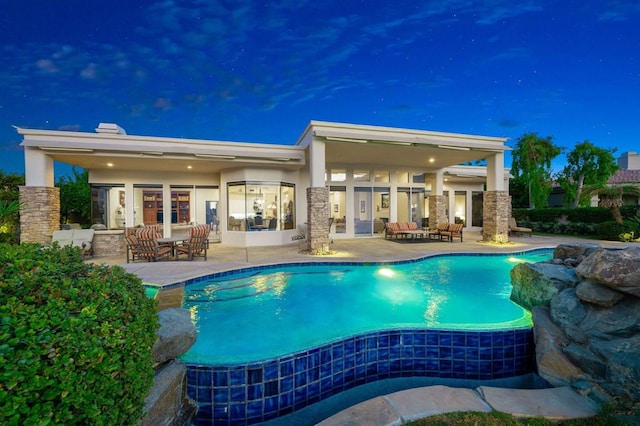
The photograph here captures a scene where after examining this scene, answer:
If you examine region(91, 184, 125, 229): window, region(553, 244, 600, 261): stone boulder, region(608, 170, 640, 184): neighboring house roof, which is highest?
region(608, 170, 640, 184): neighboring house roof

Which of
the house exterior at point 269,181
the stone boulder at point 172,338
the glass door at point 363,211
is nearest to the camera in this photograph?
the stone boulder at point 172,338

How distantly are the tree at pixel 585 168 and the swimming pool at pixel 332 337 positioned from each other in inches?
870

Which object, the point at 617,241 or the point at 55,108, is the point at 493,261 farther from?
the point at 55,108

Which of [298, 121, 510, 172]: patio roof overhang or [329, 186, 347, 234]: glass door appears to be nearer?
[298, 121, 510, 172]: patio roof overhang

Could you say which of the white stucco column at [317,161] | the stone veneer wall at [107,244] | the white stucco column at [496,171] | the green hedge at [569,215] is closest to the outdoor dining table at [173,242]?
the stone veneer wall at [107,244]

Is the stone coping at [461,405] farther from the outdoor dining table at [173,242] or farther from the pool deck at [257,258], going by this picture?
the outdoor dining table at [173,242]

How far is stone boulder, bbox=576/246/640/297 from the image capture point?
3.48 m

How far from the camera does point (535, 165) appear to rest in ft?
79.3

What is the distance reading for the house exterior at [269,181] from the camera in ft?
33.9

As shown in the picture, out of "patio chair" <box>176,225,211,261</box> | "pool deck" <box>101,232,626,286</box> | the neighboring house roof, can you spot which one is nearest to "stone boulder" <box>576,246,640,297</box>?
"pool deck" <box>101,232,626,286</box>

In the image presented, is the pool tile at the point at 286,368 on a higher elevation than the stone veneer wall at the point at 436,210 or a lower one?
lower

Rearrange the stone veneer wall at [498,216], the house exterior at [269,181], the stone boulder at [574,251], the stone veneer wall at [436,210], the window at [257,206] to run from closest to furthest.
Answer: the stone boulder at [574,251], the house exterior at [269,181], the window at [257,206], the stone veneer wall at [498,216], the stone veneer wall at [436,210]

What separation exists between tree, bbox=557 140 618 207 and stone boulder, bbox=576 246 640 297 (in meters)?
24.2

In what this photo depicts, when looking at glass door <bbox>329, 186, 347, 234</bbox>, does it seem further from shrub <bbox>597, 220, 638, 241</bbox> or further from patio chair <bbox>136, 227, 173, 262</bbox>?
shrub <bbox>597, 220, 638, 241</bbox>
